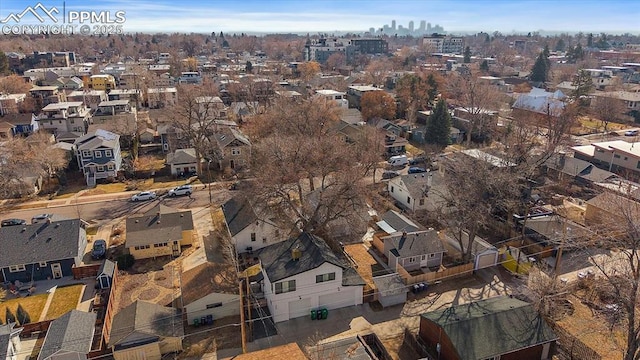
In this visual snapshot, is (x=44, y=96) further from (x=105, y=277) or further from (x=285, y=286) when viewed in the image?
(x=285, y=286)

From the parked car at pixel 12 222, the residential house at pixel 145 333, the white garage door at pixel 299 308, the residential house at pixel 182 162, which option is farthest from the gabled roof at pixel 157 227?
the residential house at pixel 182 162

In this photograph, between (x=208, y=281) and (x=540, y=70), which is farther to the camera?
(x=540, y=70)

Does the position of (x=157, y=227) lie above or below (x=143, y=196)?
above

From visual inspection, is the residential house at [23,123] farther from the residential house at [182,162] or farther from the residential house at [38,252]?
the residential house at [38,252]

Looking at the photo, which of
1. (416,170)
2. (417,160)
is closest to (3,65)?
(417,160)

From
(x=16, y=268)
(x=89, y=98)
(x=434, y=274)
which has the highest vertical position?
(x=89, y=98)

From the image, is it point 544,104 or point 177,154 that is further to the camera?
point 544,104

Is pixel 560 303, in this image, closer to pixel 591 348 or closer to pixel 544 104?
pixel 591 348

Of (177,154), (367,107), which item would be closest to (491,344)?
(177,154)
